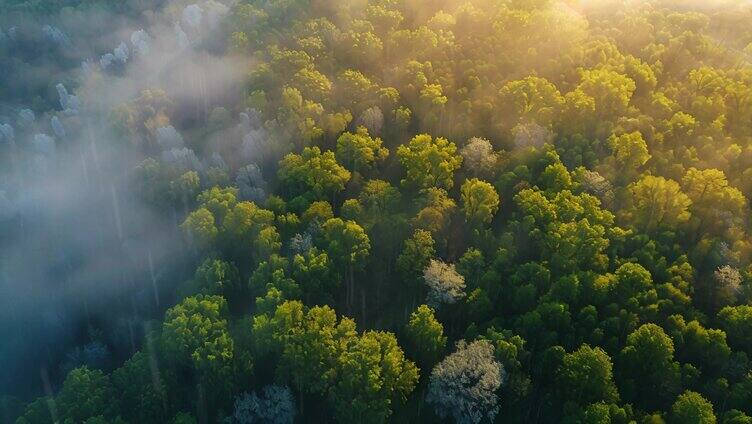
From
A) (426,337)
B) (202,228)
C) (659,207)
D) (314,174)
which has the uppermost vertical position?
(659,207)

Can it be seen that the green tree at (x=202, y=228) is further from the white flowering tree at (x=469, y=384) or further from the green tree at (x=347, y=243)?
the white flowering tree at (x=469, y=384)

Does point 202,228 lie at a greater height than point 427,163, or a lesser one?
lesser

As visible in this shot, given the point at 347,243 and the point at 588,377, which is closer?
the point at 588,377

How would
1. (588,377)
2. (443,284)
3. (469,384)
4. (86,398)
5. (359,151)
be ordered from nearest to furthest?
(588,377) → (469,384) → (86,398) → (443,284) → (359,151)

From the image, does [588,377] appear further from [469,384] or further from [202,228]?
[202,228]

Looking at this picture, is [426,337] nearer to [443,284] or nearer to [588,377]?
[443,284]

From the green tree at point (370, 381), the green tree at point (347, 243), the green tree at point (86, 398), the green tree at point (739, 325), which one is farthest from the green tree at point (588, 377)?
the green tree at point (86, 398)

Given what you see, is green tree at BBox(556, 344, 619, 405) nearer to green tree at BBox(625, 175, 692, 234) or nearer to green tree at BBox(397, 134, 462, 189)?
green tree at BBox(625, 175, 692, 234)

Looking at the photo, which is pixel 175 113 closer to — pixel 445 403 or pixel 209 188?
pixel 209 188

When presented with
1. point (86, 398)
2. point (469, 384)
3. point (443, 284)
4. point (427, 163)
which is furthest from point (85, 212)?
point (469, 384)

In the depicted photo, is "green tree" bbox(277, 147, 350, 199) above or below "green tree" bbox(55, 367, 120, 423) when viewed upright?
above

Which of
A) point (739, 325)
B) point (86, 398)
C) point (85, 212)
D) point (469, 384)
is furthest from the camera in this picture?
point (85, 212)

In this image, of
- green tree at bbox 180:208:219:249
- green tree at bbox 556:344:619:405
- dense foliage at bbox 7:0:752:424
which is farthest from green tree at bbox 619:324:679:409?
green tree at bbox 180:208:219:249

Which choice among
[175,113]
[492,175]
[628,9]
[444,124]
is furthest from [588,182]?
[175,113]
